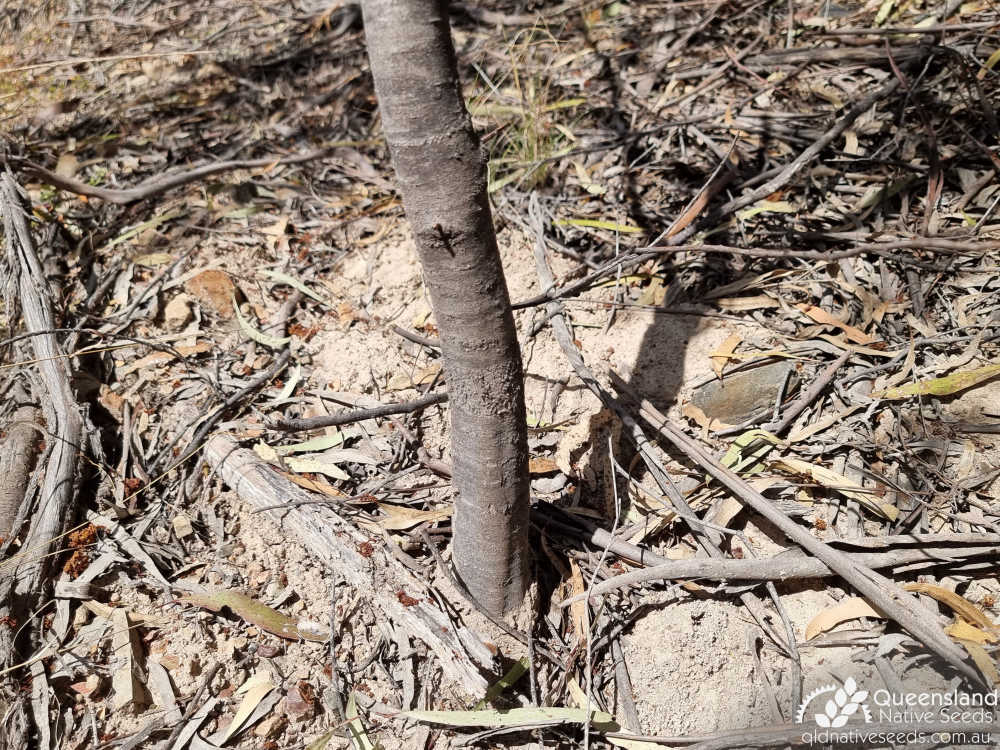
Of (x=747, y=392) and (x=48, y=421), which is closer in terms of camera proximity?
(x=747, y=392)

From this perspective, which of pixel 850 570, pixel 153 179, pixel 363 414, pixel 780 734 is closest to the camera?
pixel 780 734

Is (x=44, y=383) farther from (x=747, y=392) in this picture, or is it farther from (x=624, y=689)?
(x=747, y=392)

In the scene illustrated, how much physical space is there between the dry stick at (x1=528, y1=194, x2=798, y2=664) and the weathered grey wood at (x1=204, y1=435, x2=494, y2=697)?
0.78 metres

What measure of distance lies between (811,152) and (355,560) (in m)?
2.41

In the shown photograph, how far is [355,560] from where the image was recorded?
7.39 feet

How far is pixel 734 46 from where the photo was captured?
3855 millimetres

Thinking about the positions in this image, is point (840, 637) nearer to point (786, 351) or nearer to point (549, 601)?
point (549, 601)

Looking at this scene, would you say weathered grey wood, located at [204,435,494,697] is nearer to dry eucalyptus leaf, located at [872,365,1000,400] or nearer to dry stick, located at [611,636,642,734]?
dry stick, located at [611,636,642,734]

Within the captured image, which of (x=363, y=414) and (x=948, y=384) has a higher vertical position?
(x=363, y=414)

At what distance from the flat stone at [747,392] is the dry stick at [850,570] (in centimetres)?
26

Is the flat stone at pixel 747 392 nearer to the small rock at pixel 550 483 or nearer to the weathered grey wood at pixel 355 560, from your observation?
the small rock at pixel 550 483

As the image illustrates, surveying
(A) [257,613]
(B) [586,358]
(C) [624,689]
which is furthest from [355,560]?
(B) [586,358]

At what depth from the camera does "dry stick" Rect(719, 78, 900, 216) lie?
2.78 meters

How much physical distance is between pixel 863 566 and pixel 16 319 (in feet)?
11.3
